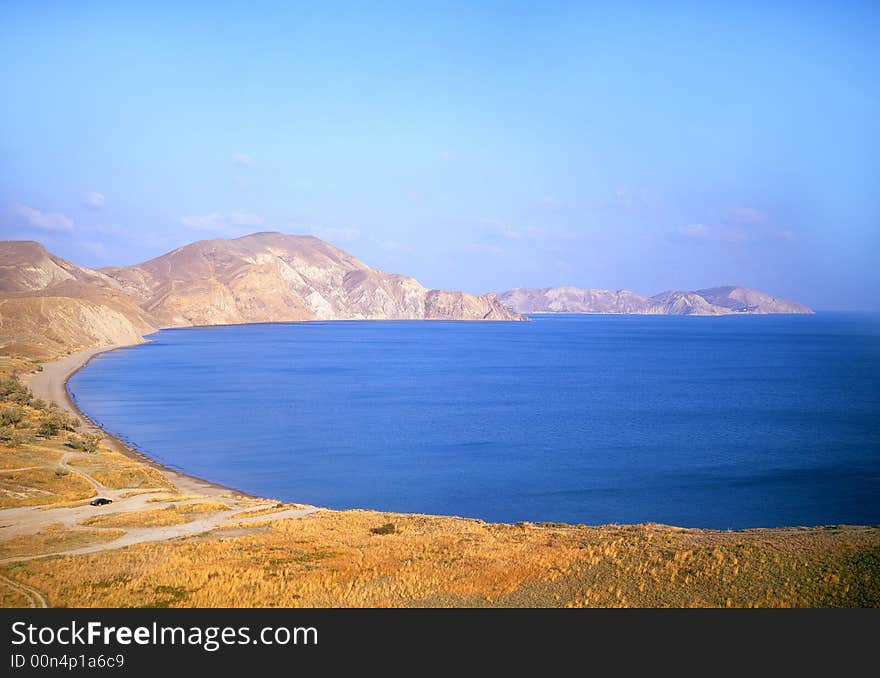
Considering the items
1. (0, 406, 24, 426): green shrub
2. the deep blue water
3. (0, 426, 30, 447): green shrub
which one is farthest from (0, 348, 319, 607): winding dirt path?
(0, 406, 24, 426): green shrub

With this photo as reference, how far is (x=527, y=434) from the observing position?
2539 inches

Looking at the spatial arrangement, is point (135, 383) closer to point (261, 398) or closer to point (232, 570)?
point (261, 398)

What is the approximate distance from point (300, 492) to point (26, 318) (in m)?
116

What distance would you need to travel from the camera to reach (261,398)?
86.5m

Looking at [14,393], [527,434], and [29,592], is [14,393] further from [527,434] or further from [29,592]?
[29,592]

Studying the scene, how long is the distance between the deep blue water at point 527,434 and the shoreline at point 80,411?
1.72 meters

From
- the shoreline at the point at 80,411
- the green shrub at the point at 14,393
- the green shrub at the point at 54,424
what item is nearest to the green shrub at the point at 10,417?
the green shrub at the point at 54,424

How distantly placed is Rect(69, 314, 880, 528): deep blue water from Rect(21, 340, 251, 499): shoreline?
1.72 metres

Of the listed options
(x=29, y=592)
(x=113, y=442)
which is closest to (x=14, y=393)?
(x=113, y=442)

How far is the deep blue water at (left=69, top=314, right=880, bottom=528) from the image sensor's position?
4325 cm

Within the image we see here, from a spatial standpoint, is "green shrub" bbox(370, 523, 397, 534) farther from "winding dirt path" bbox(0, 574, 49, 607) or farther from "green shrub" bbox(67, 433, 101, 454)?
"green shrub" bbox(67, 433, 101, 454)

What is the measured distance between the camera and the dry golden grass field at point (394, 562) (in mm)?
17125
